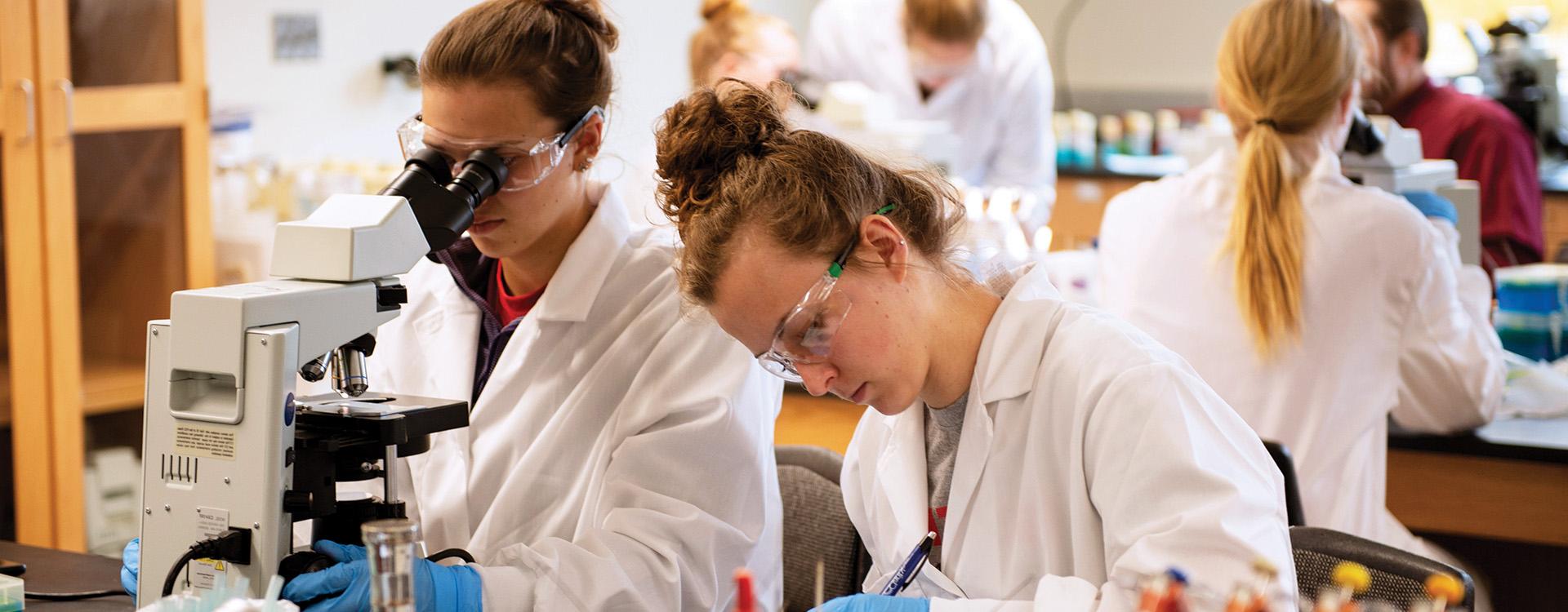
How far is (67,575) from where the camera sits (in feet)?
5.31

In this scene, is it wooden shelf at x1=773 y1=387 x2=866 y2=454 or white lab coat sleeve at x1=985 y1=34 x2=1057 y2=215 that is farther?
white lab coat sleeve at x1=985 y1=34 x2=1057 y2=215

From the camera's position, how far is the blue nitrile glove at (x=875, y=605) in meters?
1.22

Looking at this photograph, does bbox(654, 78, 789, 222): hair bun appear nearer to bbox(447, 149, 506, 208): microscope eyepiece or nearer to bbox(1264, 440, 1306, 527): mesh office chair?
bbox(447, 149, 506, 208): microscope eyepiece

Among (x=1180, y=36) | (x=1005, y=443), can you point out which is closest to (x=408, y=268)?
(x=1005, y=443)

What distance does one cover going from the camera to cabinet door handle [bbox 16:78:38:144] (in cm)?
301

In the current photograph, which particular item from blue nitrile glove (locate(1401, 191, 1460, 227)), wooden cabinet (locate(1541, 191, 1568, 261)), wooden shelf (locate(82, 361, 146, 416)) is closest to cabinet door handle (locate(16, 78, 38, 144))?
wooden shelf (locate(82, 361, 146, 416))

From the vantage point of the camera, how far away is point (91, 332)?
10.8ft

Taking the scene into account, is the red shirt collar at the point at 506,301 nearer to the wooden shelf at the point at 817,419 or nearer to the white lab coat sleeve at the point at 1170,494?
the white lab coat sleeve at the point at 1170,494

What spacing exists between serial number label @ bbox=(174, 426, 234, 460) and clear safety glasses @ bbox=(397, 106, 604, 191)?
422mm

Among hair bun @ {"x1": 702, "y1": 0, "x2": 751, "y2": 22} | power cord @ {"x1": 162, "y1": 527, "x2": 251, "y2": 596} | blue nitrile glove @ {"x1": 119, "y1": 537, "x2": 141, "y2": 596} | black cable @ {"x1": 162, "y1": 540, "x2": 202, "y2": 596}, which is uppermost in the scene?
hair bun @ {"x1": 702, "y1": 0, "x2": 751, "y2": 22}

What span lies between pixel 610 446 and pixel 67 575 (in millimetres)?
647

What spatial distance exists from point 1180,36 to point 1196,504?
5789mm

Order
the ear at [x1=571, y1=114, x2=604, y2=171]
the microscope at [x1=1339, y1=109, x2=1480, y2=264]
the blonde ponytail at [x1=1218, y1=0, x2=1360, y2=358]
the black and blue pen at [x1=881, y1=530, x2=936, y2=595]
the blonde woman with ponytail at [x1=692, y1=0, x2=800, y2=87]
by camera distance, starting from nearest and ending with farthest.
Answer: the black and blue pen at [x1=881, y1=530, x2=936, y2=595] → the ear at [x1=571, y1=114, x2=604, y2=171] → the blonde ponytail at [x1=1218, y1=0, x2=1360, y2=358] → the microscope at [x1=1339, y1=109, x2=1480, y2=264] → the blonde woman with ponytail at [x1=692, y1=0, x2=800, y2=87]

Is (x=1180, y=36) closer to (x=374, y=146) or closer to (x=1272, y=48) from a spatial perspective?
(x=374, y=146)
